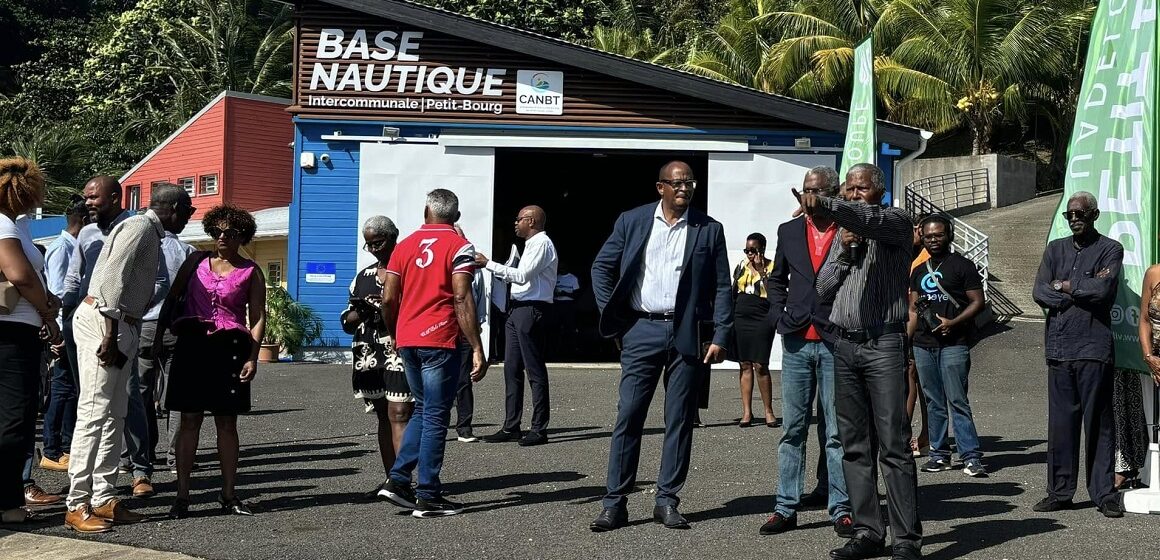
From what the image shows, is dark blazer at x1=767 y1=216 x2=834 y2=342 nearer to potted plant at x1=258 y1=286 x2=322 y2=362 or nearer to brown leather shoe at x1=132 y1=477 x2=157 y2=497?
brown leather shoe at x1=132 y1=477 x2=157 y2=497

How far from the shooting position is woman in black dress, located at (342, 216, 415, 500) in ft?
24.9

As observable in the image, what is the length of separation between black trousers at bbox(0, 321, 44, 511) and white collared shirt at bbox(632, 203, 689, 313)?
3.24m

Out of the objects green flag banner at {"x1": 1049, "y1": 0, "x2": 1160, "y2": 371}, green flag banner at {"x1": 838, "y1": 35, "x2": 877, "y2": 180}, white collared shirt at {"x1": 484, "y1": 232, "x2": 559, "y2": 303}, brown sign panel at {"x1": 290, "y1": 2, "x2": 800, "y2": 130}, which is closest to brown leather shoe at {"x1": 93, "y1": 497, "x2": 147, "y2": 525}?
white collared shirt at {"x1": 484, "y1": 232, "x2": 559, "y2": 303}

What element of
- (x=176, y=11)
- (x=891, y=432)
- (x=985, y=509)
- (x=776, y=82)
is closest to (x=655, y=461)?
(x=985, y=509)

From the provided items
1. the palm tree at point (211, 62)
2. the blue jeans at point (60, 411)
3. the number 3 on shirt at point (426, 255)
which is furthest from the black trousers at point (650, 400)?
the palm tree at point (211, 62)

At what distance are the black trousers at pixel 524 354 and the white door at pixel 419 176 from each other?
8968 mm

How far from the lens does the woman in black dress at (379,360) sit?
7594mm

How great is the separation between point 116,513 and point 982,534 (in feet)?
15.2

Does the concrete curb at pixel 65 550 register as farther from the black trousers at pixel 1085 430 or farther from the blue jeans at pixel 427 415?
the black trousers at pixel 1085 430

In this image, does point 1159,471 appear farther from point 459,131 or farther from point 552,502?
point 459,131

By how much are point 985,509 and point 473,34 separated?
13.6 meters

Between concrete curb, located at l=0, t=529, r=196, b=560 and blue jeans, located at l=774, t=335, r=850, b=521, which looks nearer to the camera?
concrete curb, located at l=0, t=529, r=196, b=560

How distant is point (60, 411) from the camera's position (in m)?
8.61

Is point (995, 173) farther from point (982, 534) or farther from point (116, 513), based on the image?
point (116, 513)
